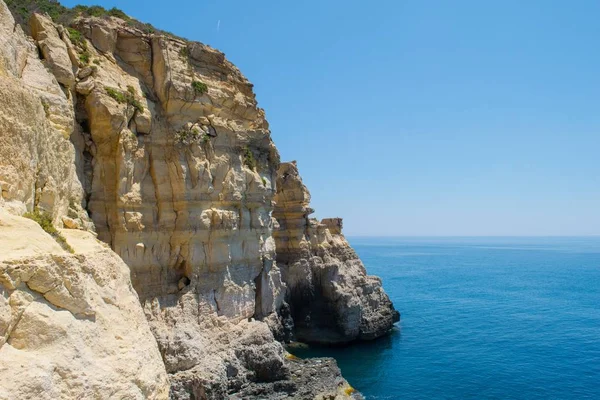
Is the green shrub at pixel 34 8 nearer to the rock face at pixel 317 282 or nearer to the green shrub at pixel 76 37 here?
the green shrub at pixel 76 37

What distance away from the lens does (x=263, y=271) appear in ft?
125

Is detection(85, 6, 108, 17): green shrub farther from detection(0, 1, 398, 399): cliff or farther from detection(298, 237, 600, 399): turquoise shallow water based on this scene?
detection(298, 237, 600, 399): turquoise shallow water

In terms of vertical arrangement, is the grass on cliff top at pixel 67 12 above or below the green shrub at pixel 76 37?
above

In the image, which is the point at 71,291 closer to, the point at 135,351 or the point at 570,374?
the point at 135,351

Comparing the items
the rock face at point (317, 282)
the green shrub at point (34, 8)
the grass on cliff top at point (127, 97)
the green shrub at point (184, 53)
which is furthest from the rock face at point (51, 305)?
the rock face at point (317, 282)

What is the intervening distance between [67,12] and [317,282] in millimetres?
34362

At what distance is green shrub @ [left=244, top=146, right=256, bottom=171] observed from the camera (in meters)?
36.3

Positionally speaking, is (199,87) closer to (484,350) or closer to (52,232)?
(52,232)

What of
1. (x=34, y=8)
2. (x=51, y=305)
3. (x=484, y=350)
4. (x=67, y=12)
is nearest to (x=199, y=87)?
(x=67, y=12)

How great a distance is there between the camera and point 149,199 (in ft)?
97.5

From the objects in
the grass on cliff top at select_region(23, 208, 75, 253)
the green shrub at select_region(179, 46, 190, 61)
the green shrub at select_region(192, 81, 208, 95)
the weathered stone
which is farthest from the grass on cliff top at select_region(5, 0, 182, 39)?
the grass on cliff top at select_region(23, 208, 75, 253)

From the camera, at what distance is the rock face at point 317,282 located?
48.4m

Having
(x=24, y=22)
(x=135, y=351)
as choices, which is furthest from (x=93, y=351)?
(x=24, y=22)

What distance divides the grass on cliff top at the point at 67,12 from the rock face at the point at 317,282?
22357mm
